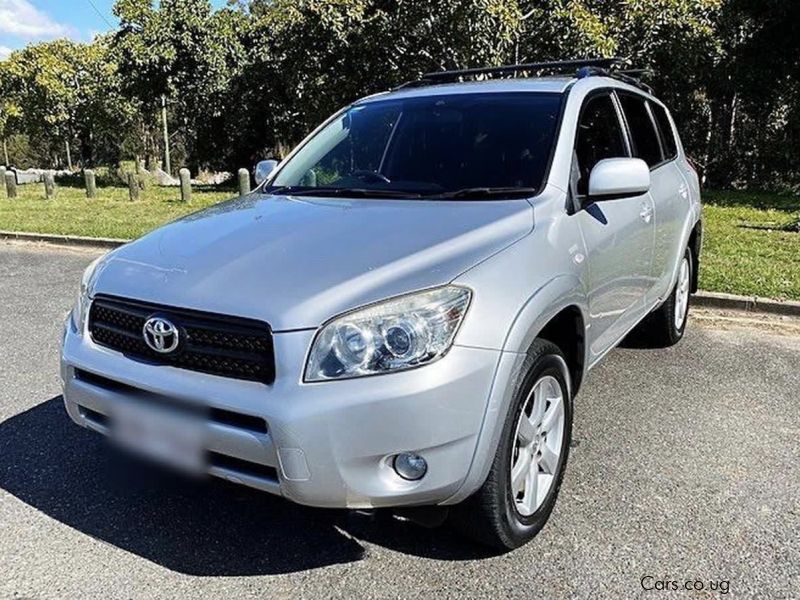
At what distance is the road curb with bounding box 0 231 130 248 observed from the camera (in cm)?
990

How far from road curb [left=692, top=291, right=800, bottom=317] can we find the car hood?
3.96 meters

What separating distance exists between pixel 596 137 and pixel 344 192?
1.33 m

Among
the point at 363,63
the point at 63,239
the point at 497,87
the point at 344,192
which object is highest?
the point at 363,63

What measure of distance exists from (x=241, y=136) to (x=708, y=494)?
2422 cm

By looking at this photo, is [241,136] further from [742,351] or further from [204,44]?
[742,351]

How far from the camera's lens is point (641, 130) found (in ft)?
14.5

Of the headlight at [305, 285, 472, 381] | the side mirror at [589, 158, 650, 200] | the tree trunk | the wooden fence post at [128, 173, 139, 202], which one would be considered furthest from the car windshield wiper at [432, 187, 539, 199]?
the tree trunk

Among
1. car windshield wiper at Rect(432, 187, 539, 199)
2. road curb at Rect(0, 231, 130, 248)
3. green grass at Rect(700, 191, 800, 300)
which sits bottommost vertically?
road curb at Rect(0, 231, 130, 248)

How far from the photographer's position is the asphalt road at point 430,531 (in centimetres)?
258

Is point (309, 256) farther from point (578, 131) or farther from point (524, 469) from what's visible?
point (578, 131)

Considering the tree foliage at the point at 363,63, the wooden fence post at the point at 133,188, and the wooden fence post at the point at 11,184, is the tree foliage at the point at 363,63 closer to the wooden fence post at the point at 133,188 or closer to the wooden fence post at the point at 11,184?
the wooden fence post at the point at 133,188

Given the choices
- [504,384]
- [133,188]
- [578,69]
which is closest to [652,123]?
[578,69]

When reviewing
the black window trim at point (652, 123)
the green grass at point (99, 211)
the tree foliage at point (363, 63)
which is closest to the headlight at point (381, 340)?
the black window trim at point (652, 123)

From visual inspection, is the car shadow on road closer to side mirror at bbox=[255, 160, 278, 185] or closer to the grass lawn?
side mirror at bbox=[255, 160, 278, 185]
